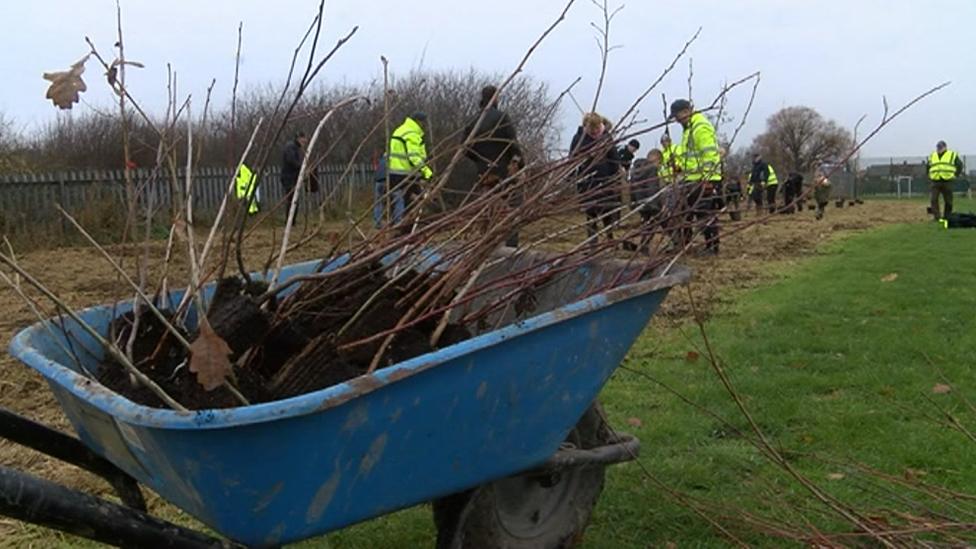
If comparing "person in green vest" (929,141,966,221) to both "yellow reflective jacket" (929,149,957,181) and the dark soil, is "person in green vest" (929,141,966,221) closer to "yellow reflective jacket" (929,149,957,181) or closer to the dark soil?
"yellow reflective jacket" (929,149,957,181)

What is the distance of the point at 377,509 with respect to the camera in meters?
2.21

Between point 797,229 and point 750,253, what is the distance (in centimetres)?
622

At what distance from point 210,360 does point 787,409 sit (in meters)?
3.33

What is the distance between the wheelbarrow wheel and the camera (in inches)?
114

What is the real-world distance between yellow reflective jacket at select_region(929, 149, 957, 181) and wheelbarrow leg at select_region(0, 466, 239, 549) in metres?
19.8

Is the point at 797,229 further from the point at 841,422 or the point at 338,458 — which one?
the point at 338,458

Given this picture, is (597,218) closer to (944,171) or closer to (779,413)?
(779,413)

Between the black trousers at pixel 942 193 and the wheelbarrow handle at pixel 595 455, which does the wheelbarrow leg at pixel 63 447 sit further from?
the black trousers at pixel 942 193

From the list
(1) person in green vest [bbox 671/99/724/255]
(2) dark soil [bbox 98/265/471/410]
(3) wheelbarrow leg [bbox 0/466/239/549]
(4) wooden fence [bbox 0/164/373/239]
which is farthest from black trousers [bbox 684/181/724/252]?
(4) wooden fence [bbox 0/164/373/239]

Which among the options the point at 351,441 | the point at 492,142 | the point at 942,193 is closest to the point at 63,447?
the point at 351,441

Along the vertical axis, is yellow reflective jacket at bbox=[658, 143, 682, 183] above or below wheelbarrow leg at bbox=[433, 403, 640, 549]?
above

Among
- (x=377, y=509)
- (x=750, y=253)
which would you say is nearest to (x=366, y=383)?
(x=377, y=509)

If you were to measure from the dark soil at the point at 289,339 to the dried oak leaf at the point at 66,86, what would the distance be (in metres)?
0.64

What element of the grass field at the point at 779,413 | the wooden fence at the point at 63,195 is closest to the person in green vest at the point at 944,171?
the grass field at the point at 779,413
